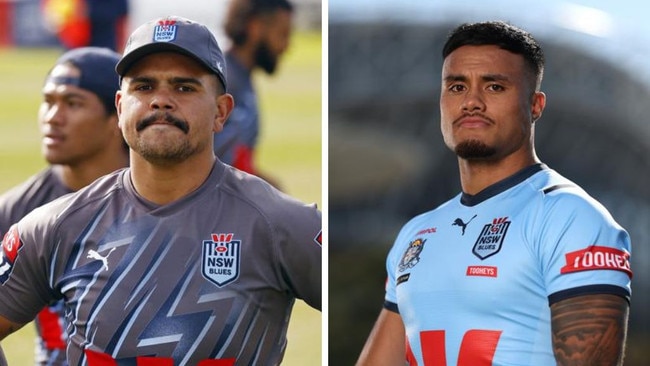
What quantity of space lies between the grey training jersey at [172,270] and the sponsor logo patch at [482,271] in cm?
49

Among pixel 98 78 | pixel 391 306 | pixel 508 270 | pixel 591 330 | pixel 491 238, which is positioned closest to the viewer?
pixel 591 330

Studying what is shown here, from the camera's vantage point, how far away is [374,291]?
14.2 m

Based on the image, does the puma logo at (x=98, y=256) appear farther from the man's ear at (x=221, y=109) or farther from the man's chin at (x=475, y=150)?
the man's chin at (x=475, y=150)

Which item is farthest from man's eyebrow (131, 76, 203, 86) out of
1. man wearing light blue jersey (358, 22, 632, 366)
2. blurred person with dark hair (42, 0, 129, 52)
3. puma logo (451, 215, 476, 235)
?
blurred person with dark hair (42, 0, 129, 52)

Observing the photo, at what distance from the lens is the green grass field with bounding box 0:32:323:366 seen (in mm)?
11342

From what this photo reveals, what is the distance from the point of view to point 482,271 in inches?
118

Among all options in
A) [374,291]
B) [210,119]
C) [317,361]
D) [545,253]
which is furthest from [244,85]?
[374,291]

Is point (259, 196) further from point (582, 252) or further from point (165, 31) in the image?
point (582, 252)

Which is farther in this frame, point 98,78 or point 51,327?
point 51,327

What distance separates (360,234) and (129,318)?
13.5 meters

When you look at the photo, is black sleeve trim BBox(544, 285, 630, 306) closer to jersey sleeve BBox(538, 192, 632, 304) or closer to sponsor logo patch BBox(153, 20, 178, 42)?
jersey sleeve BBox(538, 192, 632, 304)

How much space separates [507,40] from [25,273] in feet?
5.13

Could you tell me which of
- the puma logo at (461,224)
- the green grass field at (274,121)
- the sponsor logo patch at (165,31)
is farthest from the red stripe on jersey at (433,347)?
the green grass field at (274,121)

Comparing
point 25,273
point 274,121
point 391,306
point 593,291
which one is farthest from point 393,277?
point 274,121
